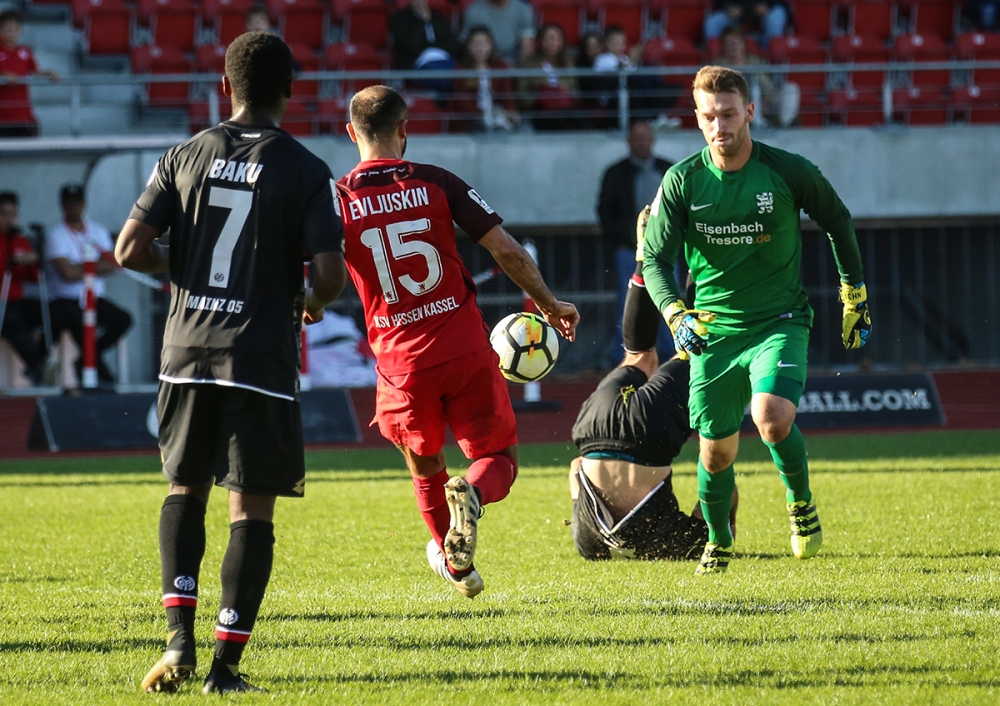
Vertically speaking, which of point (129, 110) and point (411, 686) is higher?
point (129, 110)

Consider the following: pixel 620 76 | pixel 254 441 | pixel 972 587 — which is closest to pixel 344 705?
pixel 254 441

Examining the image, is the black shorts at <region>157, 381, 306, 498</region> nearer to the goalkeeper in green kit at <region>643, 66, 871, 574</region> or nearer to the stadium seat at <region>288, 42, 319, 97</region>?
the goalkeeper in green kit at <region>643, 66, 871, 574</region>

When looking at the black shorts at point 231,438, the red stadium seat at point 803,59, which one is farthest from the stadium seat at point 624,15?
the black shorts at point 231,438

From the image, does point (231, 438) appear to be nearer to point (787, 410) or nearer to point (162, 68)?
point (787, 410)

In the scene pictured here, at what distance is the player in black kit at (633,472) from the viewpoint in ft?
21.2

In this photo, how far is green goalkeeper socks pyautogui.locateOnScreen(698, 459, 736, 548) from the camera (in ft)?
20.4

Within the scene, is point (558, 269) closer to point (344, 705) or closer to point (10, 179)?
point (10, 179)

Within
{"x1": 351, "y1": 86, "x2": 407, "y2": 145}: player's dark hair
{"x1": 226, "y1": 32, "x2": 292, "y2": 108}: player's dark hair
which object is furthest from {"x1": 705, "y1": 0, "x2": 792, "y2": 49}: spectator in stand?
{"x1": 226, "y1": 32, "x2": 292, "y2": 108}: player's dark hair

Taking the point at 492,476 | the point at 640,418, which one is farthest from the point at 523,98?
the point at 492,476

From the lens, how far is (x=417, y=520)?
316 inches

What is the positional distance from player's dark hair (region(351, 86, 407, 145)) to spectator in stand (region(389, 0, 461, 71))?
37.7 feet

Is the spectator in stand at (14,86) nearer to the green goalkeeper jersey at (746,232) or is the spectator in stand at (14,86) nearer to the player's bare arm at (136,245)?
the green goalkeeper jersey at (746,232)

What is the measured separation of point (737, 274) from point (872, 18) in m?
14.4

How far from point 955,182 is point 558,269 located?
5142 mm
